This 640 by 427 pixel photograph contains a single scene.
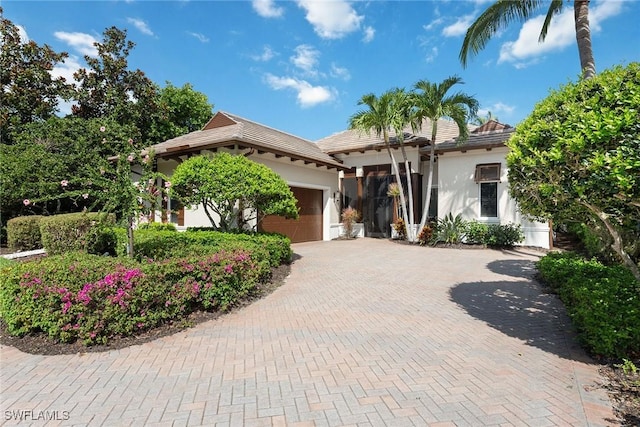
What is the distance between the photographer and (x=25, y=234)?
12.1 metres

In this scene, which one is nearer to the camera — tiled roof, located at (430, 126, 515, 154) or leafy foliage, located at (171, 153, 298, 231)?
leafy foliage, located at (171, 153, 298, 231)

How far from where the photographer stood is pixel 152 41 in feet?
38.7

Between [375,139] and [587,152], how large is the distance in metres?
14.8

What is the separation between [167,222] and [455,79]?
1367 cm

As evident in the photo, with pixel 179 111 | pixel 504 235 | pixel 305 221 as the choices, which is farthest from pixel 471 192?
pixel 179 111

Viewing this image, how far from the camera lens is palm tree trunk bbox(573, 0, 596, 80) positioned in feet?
28.9

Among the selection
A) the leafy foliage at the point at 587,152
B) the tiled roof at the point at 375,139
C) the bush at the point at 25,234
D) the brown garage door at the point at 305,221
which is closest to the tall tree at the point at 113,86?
the bush at the point at 25,234

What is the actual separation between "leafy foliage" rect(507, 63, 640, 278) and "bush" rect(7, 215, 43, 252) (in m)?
15.6

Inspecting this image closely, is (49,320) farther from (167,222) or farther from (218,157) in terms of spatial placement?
(167,222)

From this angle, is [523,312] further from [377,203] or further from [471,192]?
[377,203]

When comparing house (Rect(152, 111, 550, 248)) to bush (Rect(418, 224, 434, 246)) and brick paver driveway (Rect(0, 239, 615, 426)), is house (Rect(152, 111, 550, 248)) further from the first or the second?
brick paver driveway (Rect(0, 239, 615, 426))

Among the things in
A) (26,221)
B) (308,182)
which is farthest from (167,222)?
(308,182)

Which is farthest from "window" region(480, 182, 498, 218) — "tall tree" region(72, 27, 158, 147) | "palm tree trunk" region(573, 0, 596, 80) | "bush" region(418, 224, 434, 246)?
"tall tree" region(72, 27, 158, 147)

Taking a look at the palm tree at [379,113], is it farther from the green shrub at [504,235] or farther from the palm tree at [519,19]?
the green shrub at [504,235]
